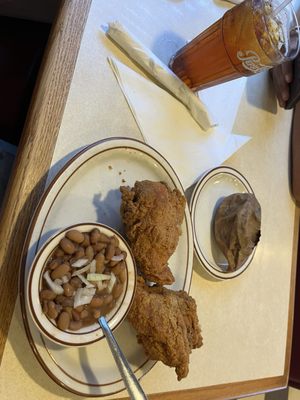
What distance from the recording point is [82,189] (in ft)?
2.96

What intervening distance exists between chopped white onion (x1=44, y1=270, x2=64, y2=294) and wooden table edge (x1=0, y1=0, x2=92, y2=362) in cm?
10

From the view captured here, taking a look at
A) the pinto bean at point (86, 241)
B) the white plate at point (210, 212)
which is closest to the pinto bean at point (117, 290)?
the pinto bean at point (86, 241)

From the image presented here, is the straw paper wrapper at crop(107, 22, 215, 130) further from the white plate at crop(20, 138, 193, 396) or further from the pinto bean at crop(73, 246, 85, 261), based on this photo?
the pinto bean at crop(73, 246, 85, 261)

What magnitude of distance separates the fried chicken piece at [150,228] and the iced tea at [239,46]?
0.42 metres

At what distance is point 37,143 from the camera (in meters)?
0.86

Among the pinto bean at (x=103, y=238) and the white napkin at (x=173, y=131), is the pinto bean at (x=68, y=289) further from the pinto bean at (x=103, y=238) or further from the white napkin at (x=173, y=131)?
the white napkin at (x=173, y=131)

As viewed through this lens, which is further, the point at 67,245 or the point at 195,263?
the point at 195,263

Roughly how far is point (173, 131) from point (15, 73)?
654mm

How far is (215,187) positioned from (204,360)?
49 centimetres

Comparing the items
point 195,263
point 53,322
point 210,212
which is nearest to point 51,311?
point 53,322

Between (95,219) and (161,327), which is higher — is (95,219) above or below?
above

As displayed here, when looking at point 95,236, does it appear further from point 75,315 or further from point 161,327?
point 161,327

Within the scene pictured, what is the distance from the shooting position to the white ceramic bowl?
2.25 feet

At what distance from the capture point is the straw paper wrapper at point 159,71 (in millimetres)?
1032
